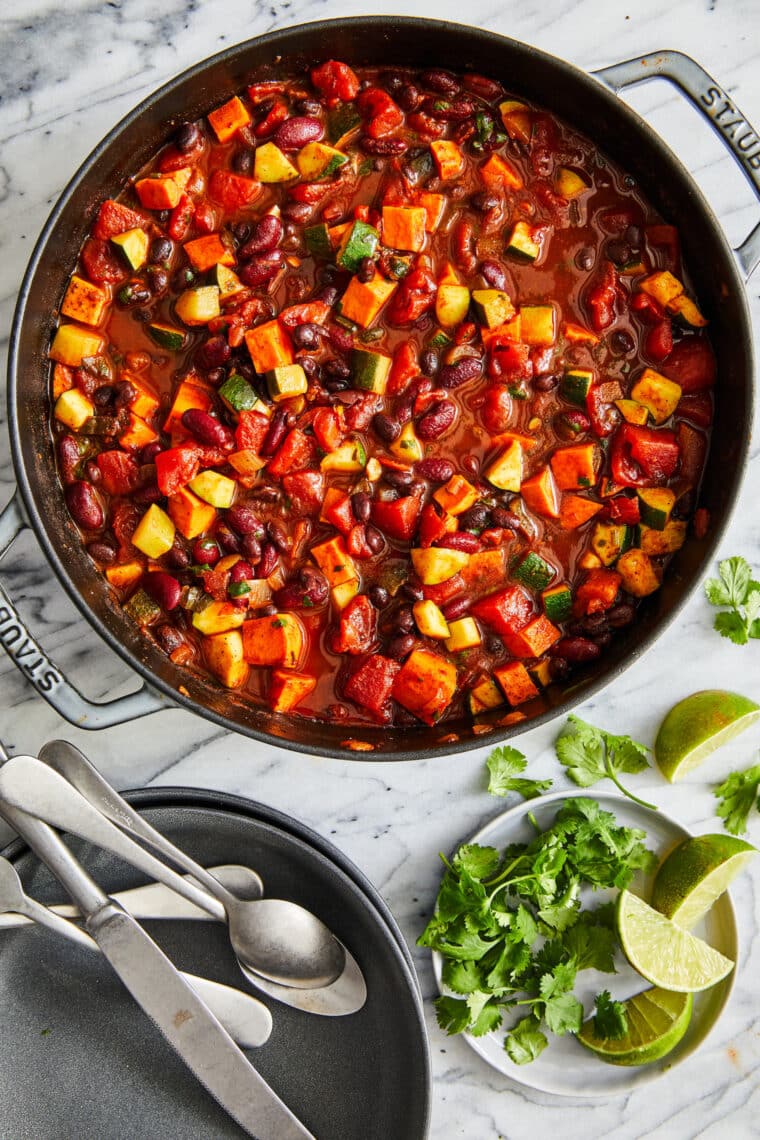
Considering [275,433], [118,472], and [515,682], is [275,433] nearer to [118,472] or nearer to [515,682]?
[118,472]

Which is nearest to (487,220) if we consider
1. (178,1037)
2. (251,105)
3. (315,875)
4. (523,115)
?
(523,115)

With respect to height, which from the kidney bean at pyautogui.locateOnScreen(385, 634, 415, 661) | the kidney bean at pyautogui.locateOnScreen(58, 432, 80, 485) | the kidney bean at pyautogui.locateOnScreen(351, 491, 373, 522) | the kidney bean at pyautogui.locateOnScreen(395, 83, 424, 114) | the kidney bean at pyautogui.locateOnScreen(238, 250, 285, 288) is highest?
the kidney bean at pyautogui.locateOnScreen(395, 83, 424, 114)

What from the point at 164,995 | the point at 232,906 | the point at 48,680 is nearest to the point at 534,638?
the point at 232,906

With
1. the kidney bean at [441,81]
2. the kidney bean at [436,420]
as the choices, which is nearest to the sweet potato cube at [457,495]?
the kidney bean at [436,420]

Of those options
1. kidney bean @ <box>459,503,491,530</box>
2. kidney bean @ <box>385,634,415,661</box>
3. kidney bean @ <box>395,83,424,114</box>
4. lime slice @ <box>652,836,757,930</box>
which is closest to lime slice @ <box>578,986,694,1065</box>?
lime slice @ <box>652,836,757,930</box>

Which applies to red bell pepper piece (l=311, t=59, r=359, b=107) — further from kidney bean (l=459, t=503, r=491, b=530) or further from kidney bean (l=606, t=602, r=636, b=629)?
kidney bean (l=606, t=602, r=636, b=629)

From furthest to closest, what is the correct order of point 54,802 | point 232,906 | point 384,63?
1. point 384,63
2. point 232,906
3. point 54,802
